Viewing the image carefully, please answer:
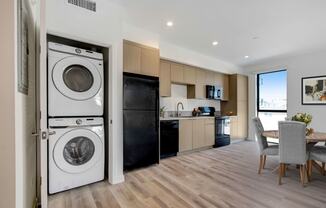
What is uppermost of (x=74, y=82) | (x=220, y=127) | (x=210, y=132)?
(x=74, y=82)

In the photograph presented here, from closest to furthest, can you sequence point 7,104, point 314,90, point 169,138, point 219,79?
1. point 7,104
2. point 169,138
3. point 314,90
4. point 219,79

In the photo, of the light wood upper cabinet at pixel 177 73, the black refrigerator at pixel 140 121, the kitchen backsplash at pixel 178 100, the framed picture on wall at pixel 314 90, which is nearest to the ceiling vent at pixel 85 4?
the black refrigerator at pixel 140 121

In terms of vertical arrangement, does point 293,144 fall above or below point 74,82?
below

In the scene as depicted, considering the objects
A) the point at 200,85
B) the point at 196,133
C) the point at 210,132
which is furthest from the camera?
the point at 200,85

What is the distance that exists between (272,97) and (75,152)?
6154 mm

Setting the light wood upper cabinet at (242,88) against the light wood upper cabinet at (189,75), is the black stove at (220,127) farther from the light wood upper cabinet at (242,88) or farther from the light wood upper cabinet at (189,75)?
the light wood upper cabinet at (242,88)

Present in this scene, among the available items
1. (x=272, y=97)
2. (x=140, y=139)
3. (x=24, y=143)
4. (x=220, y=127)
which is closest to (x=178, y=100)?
(x=220, y=127)

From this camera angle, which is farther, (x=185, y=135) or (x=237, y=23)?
(x=185, y=135)

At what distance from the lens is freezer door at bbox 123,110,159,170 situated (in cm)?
318

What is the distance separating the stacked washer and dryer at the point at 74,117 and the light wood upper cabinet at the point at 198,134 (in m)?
2.64

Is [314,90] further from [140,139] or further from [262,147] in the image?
[140,139]

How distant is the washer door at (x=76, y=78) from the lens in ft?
7.92

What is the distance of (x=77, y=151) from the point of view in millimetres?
2572

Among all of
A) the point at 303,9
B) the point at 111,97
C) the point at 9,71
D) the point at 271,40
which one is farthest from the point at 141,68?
the point at 271,40
